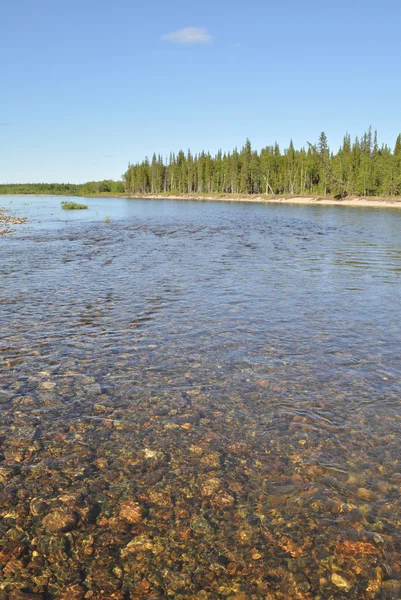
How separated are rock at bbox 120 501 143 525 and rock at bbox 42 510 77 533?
559mm

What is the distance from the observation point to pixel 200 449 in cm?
649

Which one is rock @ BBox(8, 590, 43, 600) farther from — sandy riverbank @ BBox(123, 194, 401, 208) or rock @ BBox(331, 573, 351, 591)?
sandy riverbank @ BBox(123, 194, 401, 208)

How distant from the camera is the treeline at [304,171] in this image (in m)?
126

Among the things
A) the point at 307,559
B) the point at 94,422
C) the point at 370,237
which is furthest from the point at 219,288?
the point at 370,237

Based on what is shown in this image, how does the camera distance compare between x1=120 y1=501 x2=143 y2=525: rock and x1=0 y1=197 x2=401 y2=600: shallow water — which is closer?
x1=0 y1=197 x2=401 y2=600: shallow water

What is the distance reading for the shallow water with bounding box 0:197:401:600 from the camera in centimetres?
441

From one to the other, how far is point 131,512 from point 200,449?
5.22ft

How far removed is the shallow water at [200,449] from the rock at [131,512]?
0.02 meters

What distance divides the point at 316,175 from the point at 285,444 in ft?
529

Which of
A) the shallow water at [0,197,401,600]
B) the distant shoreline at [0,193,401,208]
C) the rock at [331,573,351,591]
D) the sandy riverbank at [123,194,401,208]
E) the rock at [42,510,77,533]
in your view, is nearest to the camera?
the rock at [331,573,351,591]

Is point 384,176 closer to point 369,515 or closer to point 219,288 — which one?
point 219,288

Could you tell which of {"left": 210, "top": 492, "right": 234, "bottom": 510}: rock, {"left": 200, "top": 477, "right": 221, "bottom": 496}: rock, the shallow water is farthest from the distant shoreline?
{"left": 210, "top": 492, "right": 234, "bottom": 510}: rock

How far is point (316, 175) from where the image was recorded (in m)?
155

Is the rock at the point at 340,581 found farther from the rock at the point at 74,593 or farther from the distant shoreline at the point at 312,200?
the distant shoreline at the point at 312,200
